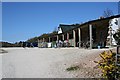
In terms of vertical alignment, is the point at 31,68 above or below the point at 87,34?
below

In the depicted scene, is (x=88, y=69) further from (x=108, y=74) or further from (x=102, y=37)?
(x=102, y=37)

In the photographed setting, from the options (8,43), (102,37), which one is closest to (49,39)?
(8,43)

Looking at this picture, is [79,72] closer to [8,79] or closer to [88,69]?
[88,69]

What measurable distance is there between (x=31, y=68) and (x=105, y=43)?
16.8m

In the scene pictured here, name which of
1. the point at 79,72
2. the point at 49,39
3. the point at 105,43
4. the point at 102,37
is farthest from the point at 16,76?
the point at 49,39

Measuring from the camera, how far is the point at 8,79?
12914 mm

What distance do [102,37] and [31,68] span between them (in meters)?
18.8

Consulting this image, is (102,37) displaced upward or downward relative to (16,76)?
upward

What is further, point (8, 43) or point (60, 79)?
point (8, 43)

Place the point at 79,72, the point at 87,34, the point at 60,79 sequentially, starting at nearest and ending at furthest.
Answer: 1. the point at 60,79
2. the point at 79,72
3. the point at 87,34

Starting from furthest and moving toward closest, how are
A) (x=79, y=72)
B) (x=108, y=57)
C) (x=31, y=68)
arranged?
(x=31, y=68) < (x=79, y=72) < (x=108, y=57)

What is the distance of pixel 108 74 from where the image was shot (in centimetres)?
1016

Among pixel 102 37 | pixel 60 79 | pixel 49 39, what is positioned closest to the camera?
pixel 60 79

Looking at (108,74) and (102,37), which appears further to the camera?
(102,37)
